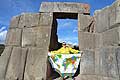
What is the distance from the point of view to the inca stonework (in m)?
5.46

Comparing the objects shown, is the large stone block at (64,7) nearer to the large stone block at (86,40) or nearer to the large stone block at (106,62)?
the large stone block at (86,40)

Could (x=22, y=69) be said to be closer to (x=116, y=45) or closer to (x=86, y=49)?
(x=86, y=49)

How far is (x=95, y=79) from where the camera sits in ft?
19.0

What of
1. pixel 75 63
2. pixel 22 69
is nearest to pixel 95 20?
pixel 75 63

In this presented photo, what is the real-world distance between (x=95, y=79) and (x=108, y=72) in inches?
29.2

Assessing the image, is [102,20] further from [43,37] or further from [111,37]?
[43,37]

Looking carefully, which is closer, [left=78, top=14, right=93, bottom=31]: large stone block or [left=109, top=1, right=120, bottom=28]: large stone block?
[left=109, top=1, right=120, bottom=28]: large stone block

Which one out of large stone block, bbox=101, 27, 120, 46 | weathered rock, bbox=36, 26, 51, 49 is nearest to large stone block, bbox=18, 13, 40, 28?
weathered rock, bbox=36, 26, 51, 49

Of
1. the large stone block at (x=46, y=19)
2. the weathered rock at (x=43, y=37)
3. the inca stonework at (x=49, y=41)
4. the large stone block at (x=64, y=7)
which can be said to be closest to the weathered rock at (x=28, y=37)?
the inca stonework at (x=49, y=41)

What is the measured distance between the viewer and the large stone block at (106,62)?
16.3 ft

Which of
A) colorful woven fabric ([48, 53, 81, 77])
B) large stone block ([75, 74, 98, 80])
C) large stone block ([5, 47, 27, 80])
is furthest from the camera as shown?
large stone block ([5, 47, 27, 80])

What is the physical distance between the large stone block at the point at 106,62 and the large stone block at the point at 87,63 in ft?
0.45

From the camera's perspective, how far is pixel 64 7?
674cm

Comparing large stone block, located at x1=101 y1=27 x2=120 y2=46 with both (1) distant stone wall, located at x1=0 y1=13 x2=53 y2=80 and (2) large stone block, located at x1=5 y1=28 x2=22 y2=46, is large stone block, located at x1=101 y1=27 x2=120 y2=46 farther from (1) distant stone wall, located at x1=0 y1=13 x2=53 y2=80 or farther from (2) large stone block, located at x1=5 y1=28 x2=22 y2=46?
(2) large stone block, located at x1=5 y1=28 x2=22 y2=46
